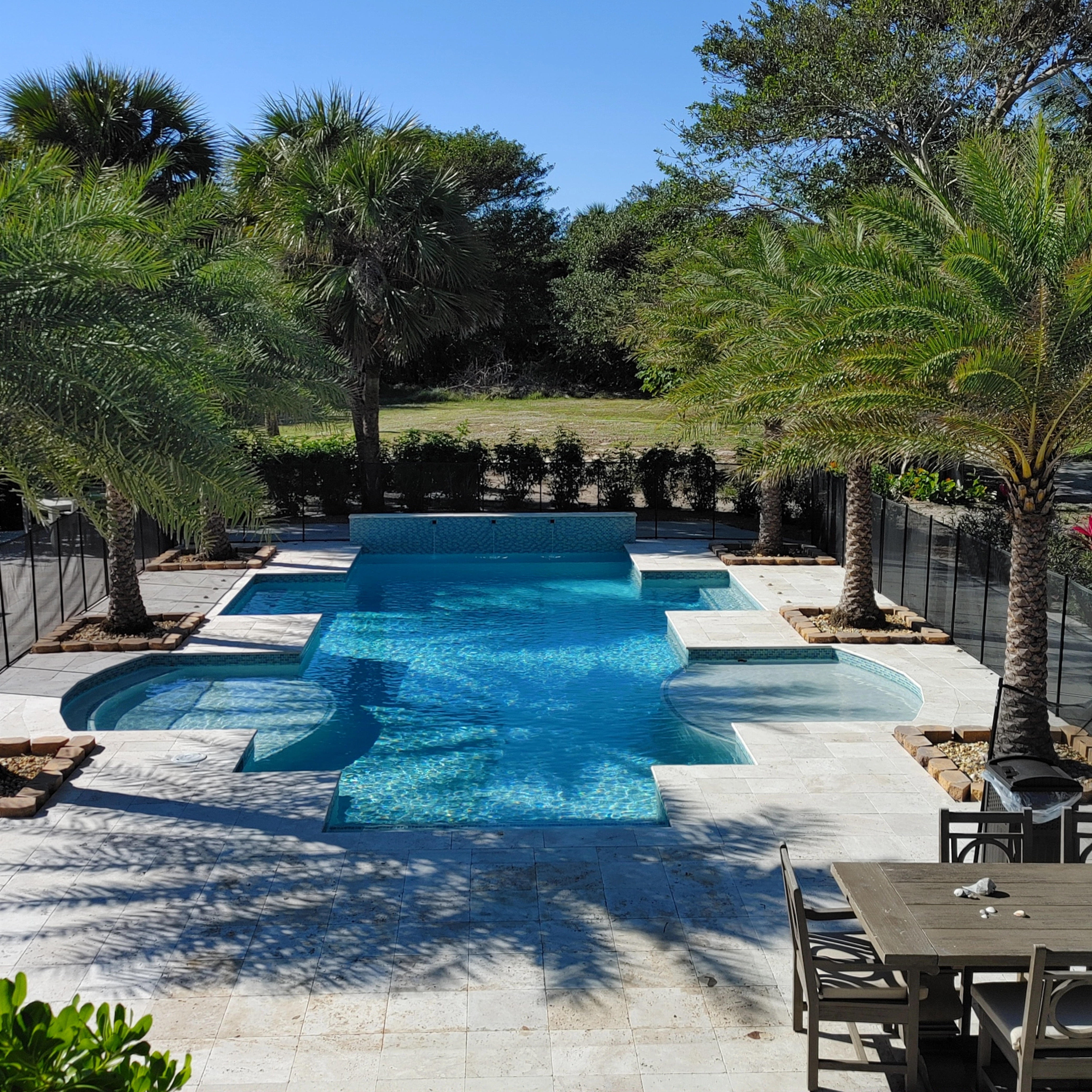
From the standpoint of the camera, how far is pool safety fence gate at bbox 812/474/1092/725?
36.4 ft

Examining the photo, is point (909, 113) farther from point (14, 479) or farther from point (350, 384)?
point (14, 479)

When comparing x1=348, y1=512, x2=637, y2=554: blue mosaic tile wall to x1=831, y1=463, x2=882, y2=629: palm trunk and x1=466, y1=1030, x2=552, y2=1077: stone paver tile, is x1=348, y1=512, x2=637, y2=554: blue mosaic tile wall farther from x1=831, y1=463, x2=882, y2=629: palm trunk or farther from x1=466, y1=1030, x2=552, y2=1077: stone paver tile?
x1=466, y1=1030, x2=552, y2=1077: stone paver tile

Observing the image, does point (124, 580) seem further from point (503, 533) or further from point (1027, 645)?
point (1027, 645)

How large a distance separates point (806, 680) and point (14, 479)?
907 centimetres

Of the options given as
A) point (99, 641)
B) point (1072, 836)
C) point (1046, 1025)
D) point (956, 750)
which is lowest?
point (956, 750)

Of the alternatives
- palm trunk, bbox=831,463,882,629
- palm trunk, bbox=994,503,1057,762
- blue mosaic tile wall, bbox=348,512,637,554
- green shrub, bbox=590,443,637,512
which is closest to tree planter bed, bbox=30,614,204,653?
blue mosaic tile wall, bbox=348,512,637,554

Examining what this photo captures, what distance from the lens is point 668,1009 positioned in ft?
20.7

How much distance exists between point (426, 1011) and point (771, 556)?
1486cm

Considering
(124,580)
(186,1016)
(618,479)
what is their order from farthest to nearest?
(618,479) < (124,580) < (186,1016)

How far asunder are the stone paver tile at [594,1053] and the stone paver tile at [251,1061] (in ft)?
4.46

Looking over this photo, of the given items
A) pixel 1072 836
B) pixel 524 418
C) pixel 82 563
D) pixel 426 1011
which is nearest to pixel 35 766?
pixel 426 1011

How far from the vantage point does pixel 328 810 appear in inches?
359

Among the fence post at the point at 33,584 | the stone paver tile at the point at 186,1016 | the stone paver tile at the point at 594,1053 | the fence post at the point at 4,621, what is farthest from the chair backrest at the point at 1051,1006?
the fence post at the point at 33,584

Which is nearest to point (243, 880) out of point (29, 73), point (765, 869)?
point (765, 869)
